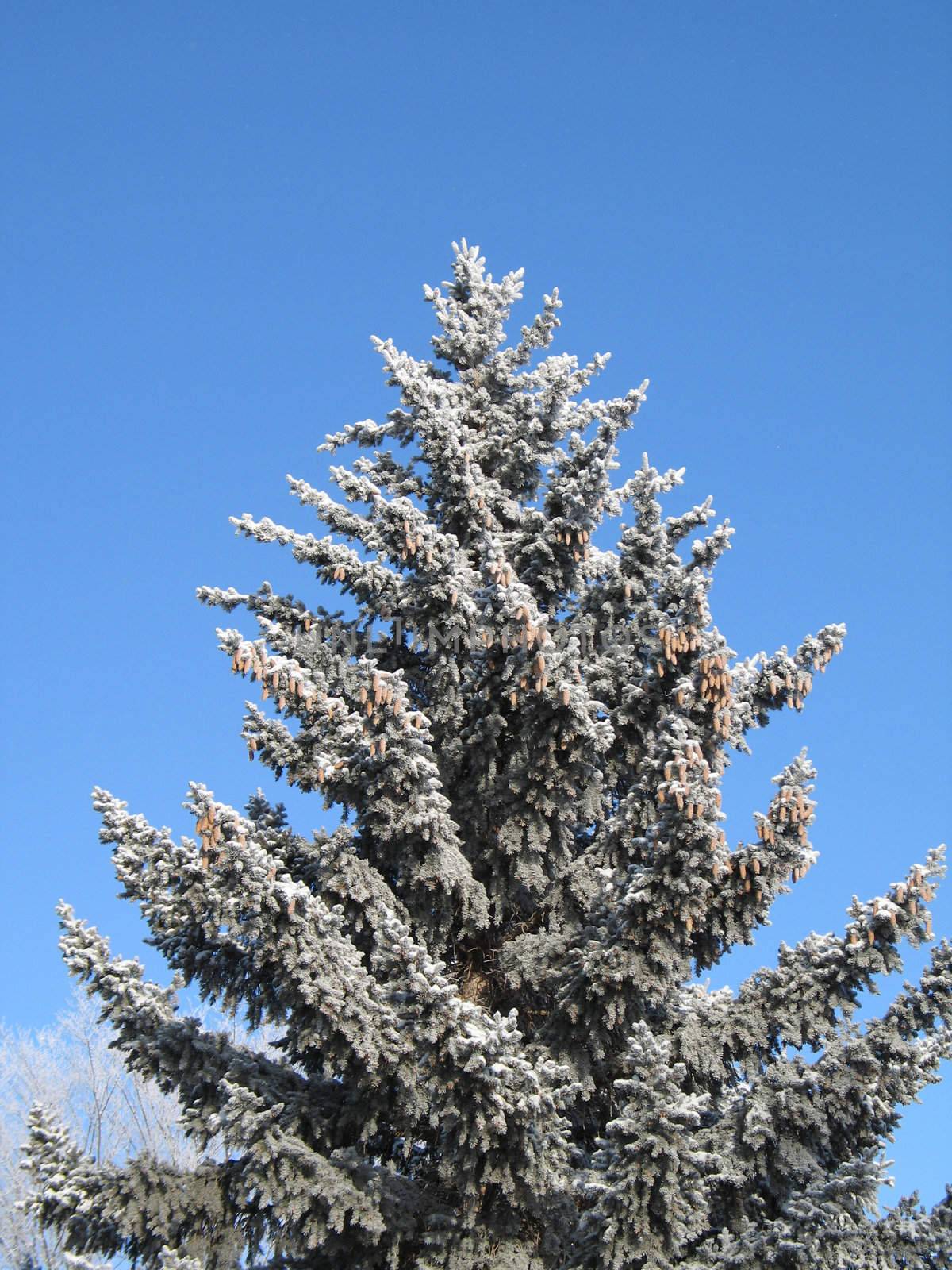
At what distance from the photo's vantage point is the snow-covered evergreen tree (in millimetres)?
7715

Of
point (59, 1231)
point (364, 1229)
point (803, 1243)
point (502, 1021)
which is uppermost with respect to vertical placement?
point (502, 1021)

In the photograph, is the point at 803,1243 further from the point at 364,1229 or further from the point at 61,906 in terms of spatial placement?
the point at 61,906

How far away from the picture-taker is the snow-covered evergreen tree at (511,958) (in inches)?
304

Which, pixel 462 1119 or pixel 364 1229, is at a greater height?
pixel 462 1119

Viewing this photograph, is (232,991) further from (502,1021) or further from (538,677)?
(538,677)

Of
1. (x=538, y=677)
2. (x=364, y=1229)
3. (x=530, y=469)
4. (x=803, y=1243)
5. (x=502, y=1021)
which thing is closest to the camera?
(x=803, y=1243)

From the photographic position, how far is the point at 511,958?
32.2ft

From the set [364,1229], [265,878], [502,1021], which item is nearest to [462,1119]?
[502,1021]

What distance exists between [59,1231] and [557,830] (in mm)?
4871

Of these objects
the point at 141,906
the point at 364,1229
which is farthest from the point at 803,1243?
the point at 141,906

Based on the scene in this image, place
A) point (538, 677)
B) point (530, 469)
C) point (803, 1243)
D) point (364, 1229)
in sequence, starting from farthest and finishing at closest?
point (530, 469) → point (538, 677) → point (364, 1229) → point (803, 1243)

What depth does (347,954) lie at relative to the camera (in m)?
8.44

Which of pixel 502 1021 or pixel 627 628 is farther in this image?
pixel 627 628

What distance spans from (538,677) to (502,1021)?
2.69m
